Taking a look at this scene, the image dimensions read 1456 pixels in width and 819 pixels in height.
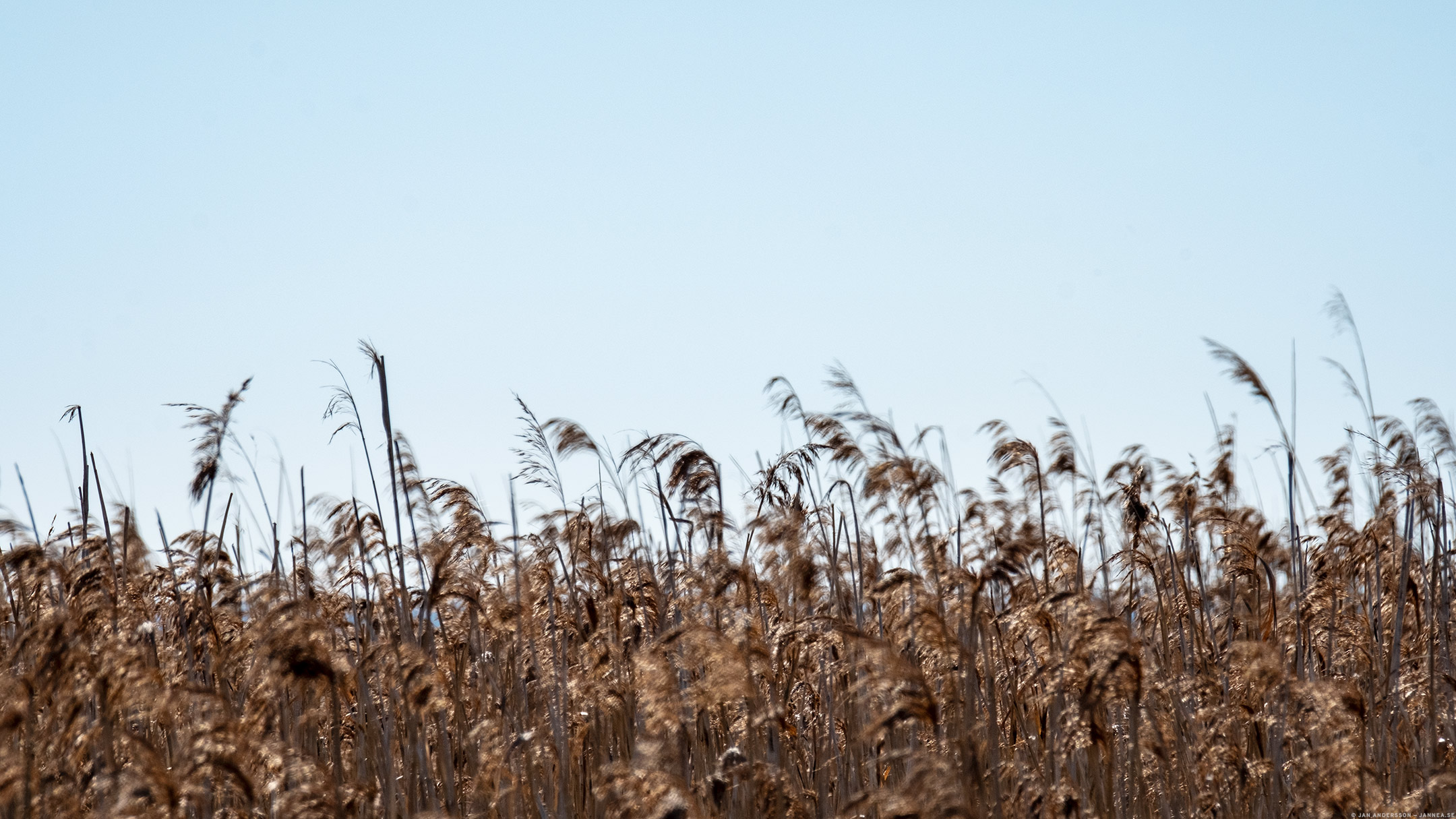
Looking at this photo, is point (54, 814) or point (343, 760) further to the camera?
point (343, 760)

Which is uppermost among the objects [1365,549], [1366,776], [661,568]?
[661,568]

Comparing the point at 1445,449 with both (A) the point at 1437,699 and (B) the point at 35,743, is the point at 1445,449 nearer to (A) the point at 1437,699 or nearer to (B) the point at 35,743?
(A) the point at 1437,699

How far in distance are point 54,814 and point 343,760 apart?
6.43 ft

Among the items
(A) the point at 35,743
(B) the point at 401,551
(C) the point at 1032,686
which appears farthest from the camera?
→ (C) the point at 1032,686

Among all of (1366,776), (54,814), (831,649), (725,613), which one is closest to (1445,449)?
(1366,776)

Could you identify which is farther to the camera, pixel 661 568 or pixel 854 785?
pixel 661 568

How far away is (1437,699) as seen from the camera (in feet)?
14.7

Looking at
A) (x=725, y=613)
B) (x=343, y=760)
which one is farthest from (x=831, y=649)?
(x=343, y=760)

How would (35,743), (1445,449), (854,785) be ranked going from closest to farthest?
(35,743) < (854,785) < (1445,449)

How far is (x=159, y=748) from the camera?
13.7 ft

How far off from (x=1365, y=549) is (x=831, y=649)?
8.59 feet

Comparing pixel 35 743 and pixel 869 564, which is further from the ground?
pixel 869 564

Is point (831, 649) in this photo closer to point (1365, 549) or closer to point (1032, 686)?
point (1032, 686)

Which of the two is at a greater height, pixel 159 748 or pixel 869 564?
pixel 869 564
